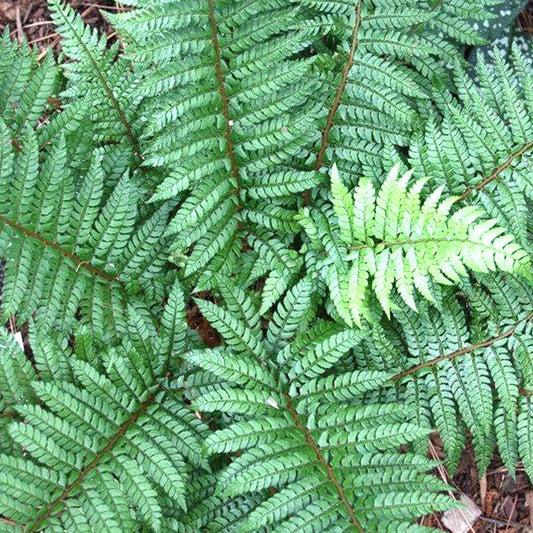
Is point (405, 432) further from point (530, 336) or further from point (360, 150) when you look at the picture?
point (360, 150)

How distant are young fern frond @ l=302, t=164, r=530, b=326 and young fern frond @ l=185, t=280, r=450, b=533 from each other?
26cm

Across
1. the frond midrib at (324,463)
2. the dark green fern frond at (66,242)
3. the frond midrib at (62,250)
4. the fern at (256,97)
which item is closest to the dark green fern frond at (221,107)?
the fern at (256,97)

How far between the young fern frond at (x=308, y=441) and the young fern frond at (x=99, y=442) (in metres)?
0.21

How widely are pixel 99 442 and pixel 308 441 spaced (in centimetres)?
88

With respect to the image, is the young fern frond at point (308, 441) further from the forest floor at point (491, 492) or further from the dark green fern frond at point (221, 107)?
the forest floor at point (491, 492)

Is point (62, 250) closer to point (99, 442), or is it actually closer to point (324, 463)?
point (99, 442)

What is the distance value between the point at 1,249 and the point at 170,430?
106 centimetres

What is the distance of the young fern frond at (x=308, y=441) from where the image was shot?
2.58m

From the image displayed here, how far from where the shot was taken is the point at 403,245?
2672 millimetres

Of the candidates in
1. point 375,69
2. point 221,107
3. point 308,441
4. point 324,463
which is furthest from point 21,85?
point 324,463

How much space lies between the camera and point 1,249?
286 centimetres

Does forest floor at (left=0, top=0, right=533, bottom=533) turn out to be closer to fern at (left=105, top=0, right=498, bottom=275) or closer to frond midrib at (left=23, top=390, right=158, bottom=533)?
frond midrib at (left=23, top=390, right=158, bottom=533)

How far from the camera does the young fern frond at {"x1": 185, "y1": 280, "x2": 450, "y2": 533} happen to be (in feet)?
8.45

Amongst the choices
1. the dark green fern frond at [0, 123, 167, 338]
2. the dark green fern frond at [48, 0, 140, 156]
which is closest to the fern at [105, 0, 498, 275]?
the dark green fern frond at [48, 0, 140, 156]
